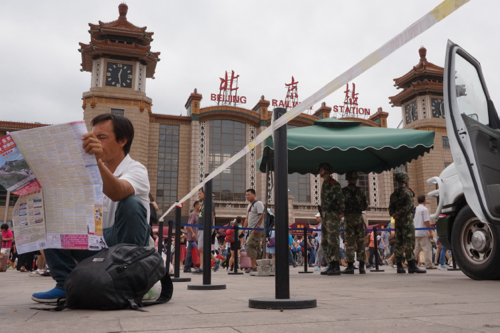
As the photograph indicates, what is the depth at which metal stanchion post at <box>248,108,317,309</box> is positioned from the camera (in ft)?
8.27

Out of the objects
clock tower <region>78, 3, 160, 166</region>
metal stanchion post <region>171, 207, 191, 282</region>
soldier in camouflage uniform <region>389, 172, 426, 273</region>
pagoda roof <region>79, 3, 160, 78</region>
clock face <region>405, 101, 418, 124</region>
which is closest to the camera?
metal stanchion post <region>171, 207, 191, 282</region>

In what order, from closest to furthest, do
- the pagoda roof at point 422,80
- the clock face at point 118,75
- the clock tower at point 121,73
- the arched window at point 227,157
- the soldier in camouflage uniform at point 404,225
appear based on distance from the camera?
1. the soldier in camouflage uniform at point 404,225
2. the clock tower at point 121,73
3. the clock face at point 118,75
4. the arched window at point 227,157
5. the pagoda roof at point 422,80

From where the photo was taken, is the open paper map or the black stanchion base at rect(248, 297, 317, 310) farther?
the black stanchion base at rect(248, 297, 317, 310)

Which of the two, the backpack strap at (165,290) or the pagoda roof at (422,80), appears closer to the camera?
the backpack strap at (165,290)

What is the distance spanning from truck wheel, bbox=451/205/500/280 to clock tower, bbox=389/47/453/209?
32464mm

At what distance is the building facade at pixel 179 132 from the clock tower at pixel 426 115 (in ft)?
0.87

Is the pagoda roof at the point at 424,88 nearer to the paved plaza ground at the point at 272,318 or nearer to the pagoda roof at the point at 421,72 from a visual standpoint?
the pagoda roof at the point at 421,72

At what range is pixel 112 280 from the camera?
236 cm

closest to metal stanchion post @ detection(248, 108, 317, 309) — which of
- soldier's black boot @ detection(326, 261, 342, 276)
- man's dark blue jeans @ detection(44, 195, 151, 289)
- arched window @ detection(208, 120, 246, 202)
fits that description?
man's dark blue jeans @ detection(44, 195, 151, 289)

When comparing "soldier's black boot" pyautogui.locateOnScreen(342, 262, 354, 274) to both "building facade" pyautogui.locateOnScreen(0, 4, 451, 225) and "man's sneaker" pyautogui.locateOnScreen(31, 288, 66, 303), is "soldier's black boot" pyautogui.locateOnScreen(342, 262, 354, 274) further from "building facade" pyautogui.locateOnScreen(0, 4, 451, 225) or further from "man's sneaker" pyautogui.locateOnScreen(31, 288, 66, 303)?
"building facade" pyautogui.locateOnScreen(0, 4, 451, 225)

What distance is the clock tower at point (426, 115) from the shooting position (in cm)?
3578

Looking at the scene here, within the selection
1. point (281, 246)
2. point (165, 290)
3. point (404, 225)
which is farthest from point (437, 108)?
point (165, 290)

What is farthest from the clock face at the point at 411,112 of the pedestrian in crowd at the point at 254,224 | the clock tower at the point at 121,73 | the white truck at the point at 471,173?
the white truck at the point at 471,173

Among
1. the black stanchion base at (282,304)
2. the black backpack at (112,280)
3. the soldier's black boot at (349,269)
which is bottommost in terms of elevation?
the soldier's black boot at (349,269)
